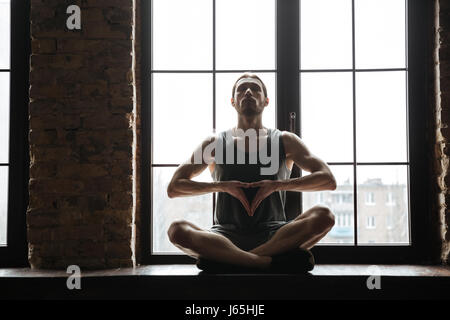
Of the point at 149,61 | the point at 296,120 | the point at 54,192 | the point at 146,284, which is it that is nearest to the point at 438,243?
the point at 296,120

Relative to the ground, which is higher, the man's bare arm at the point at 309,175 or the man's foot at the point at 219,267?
the man's bare arm at the point at 309,175

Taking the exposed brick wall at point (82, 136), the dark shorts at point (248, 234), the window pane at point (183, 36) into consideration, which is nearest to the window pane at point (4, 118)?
the exposed brick wall at point (82, 136)

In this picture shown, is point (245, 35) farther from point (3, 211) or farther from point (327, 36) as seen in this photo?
point (3, 211)

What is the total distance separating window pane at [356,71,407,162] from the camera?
10.0 feet

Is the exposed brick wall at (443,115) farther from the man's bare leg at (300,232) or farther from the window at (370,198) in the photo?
the man's bare leg at (300,232)

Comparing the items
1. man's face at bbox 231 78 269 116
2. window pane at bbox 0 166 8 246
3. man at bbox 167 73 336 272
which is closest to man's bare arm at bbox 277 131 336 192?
man at bbox 167 73 336 272

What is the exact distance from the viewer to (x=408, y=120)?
9.97 feet

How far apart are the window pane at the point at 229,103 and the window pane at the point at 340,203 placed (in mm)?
543

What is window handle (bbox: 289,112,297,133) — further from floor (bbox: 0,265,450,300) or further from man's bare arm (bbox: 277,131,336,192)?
floor (bbox: 0,265,450,300)

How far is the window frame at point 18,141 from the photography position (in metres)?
3.00

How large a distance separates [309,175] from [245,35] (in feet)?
3.77

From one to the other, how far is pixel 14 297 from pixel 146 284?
2.40 feet

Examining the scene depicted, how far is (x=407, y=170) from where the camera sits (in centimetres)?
304

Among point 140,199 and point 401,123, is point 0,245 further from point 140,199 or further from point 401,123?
point 401,123
